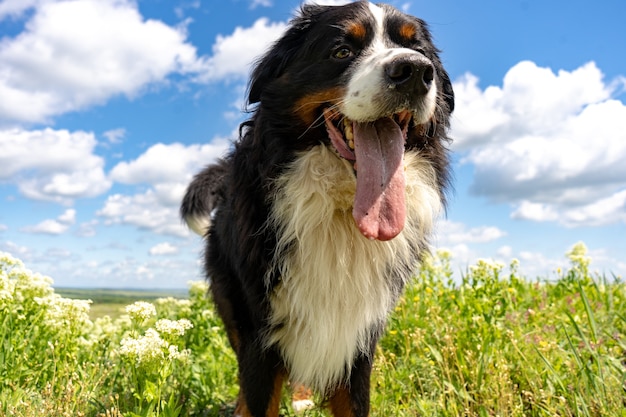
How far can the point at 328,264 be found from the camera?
281 centimetres

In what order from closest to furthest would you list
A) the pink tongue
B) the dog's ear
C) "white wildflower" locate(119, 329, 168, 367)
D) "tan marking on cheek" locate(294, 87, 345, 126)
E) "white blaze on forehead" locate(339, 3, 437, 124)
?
1. "white wildflower" locate(119, 329, 168, 367)
2. "white blaze on forehead" locate(339, 3, 437, 124)
3. the pink tongue
4. "tan marking on cheek" locate(294, 87, 345, 126)
5. the dog's ear

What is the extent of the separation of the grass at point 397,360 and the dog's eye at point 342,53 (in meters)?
1.55

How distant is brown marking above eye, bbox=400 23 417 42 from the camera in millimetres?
2906

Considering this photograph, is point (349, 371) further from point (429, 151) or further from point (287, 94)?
point (287, 94)

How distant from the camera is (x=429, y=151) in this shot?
2.93 meters

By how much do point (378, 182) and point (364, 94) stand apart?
0.41 meters

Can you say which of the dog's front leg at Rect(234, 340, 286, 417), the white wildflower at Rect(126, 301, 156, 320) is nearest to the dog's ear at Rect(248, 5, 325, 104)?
the white wildflower at Rect(126, 301, 156, 320)

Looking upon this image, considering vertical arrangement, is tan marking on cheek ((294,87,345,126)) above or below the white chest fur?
above

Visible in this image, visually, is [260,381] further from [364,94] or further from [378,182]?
[364,94]

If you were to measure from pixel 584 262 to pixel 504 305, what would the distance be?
151cm

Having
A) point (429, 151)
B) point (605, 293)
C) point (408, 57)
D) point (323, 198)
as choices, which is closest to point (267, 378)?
point (323, 198)

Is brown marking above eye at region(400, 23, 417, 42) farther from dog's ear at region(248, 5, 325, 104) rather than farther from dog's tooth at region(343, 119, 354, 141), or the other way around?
dog's tooth at region(343, 119, 354, 141)

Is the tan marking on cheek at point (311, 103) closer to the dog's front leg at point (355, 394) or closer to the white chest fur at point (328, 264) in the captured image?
the white chest fur at point (328, 264)

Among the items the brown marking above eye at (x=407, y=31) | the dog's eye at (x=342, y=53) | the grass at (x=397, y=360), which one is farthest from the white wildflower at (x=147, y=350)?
the brown marking above eye at (x=407, y=31)
